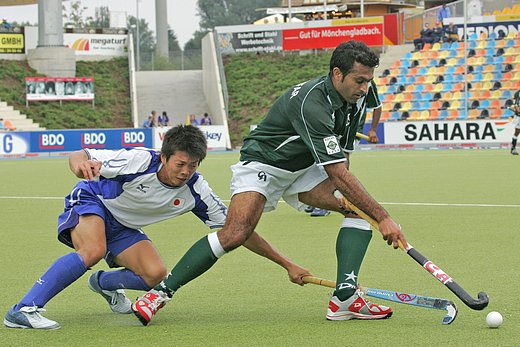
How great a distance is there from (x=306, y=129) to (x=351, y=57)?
50 centimetres

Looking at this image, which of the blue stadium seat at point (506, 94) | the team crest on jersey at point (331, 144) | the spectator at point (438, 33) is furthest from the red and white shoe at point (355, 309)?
the spectator at point (438, 33)

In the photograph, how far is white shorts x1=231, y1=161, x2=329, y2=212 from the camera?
→ 623cm

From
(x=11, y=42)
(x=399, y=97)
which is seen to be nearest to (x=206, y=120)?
(x=399, y=97)

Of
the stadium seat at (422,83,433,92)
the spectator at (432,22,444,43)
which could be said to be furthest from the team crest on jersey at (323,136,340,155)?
the spectator at (432,22,444,43)

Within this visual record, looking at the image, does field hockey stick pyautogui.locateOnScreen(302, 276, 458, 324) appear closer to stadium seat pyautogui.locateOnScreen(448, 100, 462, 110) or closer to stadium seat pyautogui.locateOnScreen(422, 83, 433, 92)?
stadium seat pyautogui.locateOnScreen(448, 100, 462, 110)

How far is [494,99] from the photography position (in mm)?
37438

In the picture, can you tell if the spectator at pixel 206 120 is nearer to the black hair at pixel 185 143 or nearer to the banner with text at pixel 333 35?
the banner with text at pixel 333 35

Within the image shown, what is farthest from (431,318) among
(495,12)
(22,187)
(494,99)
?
(495,12)

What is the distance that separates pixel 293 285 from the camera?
7.43 meters

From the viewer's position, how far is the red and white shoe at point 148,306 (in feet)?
19.6

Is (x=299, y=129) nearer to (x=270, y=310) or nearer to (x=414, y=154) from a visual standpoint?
(x=270, y=310)

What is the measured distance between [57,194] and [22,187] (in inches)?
83.4

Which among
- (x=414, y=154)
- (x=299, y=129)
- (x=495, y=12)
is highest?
(x=495, y=12)

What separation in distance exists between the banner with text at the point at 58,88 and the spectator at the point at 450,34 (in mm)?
16520
